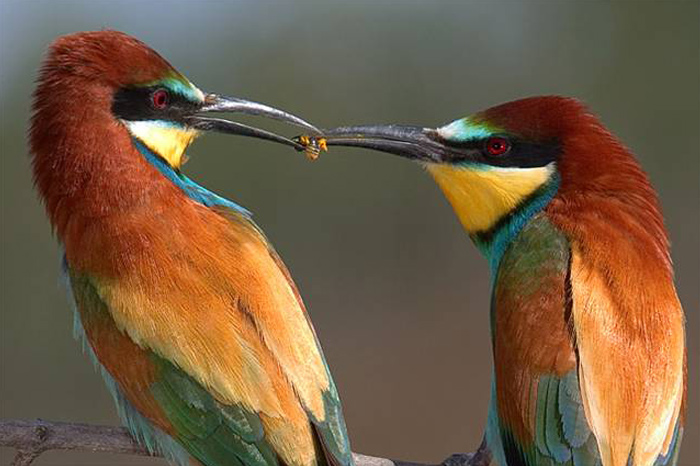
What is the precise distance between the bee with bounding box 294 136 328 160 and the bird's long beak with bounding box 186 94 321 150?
13 millimetres

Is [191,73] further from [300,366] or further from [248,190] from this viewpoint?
[300,366]

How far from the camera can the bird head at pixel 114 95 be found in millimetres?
2799

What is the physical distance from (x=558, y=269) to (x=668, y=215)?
202 inches

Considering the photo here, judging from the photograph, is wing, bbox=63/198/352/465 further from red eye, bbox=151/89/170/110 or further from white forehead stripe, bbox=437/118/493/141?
white forehead stripe, bbox=437/118/493/141

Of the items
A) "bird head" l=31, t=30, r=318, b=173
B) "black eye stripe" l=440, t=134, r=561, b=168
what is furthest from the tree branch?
"black eye stripe" l=440, t=134, r=561, b=168

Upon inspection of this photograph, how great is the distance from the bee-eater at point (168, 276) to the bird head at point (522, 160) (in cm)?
33

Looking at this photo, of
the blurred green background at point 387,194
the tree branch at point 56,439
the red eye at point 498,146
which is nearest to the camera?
the tree branch at point 56,439

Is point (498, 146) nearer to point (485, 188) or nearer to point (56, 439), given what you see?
point (485, 188)

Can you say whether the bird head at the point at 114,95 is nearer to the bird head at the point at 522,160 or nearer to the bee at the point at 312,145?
the bee at the point at 312,145

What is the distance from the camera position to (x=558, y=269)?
8.71ft

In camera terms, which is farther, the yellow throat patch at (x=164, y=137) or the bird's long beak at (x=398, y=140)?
the bird's long beak at (x=398, y=140)

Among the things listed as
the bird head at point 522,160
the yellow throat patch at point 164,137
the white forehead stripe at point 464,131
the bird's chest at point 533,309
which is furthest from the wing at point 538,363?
the yellow throat patch at point 164,137

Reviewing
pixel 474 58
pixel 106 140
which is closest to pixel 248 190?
pixel 474 58

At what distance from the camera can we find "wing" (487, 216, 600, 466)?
101 inches
